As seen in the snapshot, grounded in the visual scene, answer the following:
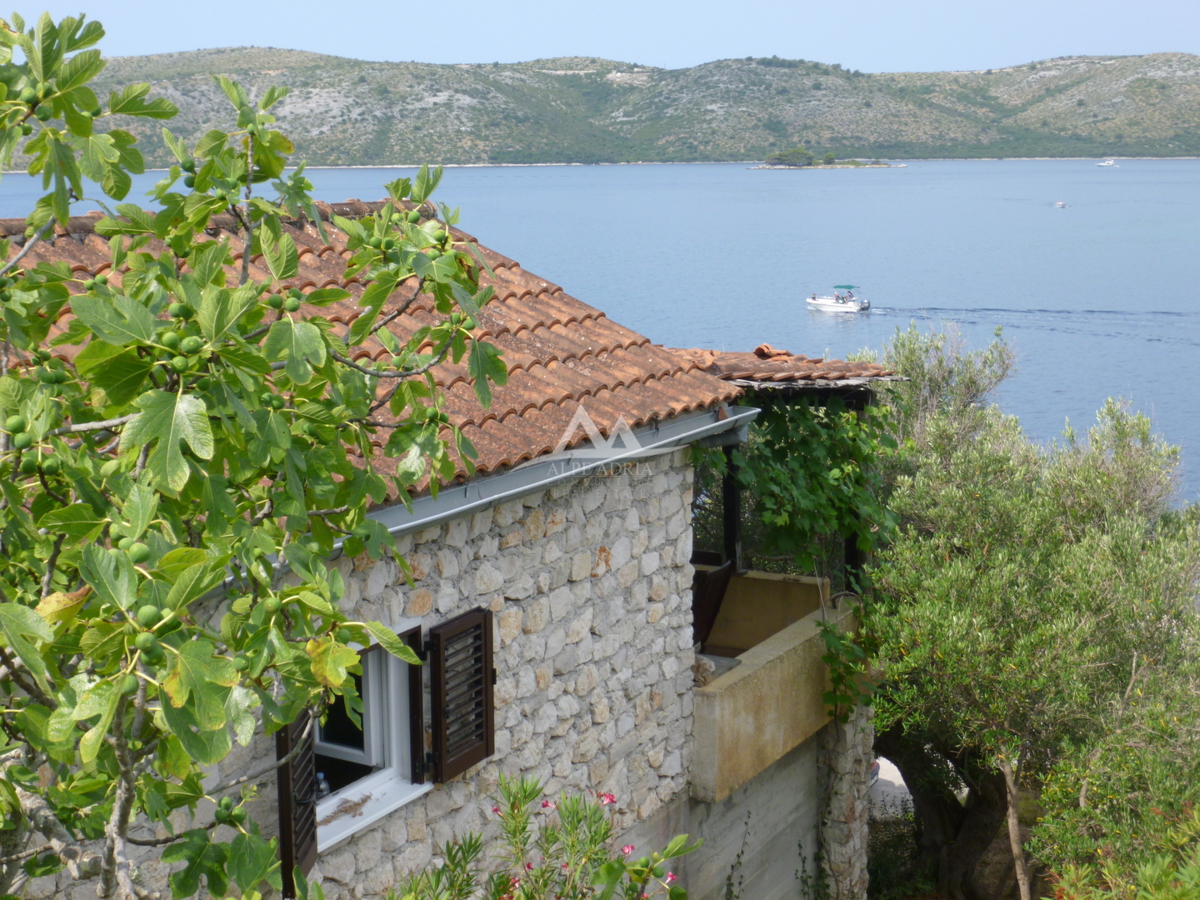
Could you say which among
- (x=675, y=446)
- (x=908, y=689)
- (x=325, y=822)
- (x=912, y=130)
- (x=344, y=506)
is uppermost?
(x=912, y=130)

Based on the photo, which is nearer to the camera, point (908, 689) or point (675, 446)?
point (675, 446)

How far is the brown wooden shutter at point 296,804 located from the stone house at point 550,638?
0.01 m

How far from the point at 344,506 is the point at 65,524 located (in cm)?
99

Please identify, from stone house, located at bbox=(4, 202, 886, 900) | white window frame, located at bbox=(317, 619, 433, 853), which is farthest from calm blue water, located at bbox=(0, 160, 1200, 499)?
white window frame, located at bbox=(317, 619, 433, 853)

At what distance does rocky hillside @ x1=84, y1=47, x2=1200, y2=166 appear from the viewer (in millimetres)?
61531

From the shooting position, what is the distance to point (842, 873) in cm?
1018

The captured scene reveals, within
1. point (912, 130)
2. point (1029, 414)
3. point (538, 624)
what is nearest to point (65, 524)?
point (538, 624)

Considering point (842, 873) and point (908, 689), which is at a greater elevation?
point (908, 689)

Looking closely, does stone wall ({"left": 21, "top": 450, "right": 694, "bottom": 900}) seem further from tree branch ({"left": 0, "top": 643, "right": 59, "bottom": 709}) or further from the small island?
the small island

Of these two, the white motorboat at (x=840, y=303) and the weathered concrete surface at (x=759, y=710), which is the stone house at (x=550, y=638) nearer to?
the weathered concrete surface at (x=759, y=710)

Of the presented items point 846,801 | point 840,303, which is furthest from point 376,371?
point 840,303

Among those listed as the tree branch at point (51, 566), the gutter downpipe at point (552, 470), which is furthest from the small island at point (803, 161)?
the tree branch at point (51, 566)

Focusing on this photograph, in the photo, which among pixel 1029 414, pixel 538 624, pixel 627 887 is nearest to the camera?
pixel 627 887

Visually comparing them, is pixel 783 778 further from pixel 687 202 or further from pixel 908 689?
pixel 687 202
